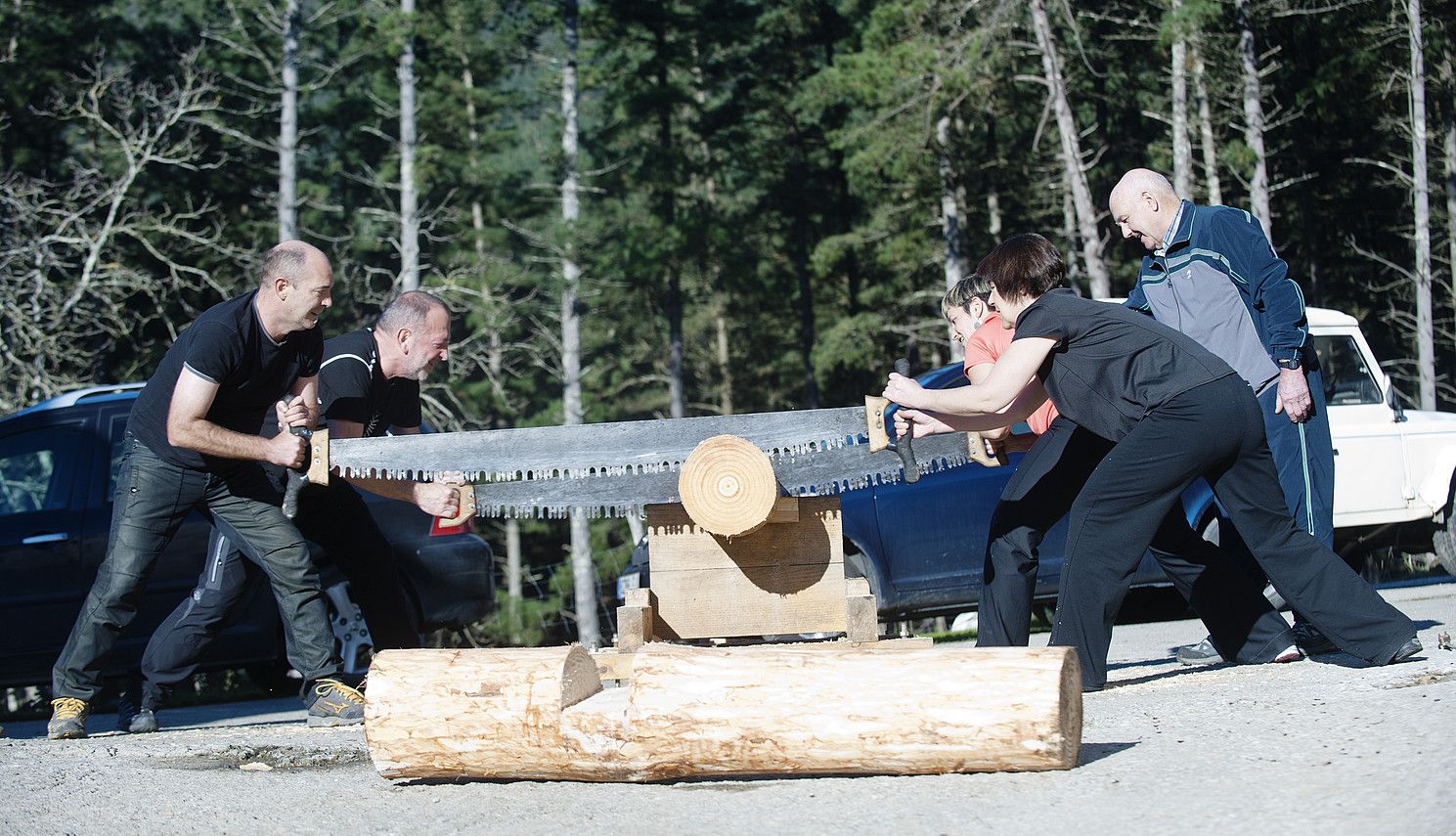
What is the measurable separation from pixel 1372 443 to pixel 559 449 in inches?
276

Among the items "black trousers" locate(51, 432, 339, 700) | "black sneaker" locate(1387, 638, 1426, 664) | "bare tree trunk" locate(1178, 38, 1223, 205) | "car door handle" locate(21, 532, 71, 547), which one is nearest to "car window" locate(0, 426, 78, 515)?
"car door handle" locate(21, 532, 71, 547)

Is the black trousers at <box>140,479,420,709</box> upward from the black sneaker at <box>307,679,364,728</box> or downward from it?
upward

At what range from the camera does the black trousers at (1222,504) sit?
4.77m

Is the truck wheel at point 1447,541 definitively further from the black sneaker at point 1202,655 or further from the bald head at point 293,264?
the bald head at point 293,264

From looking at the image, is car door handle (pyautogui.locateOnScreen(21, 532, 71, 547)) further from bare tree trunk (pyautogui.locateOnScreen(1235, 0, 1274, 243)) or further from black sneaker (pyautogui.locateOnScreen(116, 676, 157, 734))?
bare tree trunk (pyautogui.locateOnScreen(1235, 0, 1274, 243))

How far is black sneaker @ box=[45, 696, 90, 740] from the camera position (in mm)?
5672

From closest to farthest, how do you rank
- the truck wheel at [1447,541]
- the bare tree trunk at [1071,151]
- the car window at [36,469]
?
1. the car window at [36,469]
2. the truck wheel at [1447,541]
3. the bare tree trunk at [1071,151]

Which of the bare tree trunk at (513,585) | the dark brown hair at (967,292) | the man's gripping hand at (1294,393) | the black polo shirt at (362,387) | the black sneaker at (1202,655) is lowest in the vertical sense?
the bare tree trunk at (513,585)

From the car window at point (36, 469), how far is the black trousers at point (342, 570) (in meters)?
2.25

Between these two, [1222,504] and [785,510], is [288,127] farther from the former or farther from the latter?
[1222,504]

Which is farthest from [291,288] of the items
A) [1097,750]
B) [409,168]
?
[409,168]

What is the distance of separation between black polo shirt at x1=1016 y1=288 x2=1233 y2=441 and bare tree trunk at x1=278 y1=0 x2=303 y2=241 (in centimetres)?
1807

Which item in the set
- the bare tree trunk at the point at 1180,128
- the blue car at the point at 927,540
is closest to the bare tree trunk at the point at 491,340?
the bare tree trunk at the point at 1180,128

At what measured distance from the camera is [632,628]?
5293 millimetres
